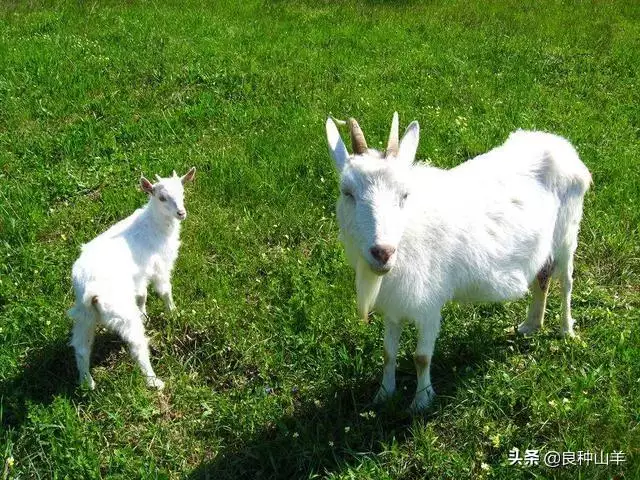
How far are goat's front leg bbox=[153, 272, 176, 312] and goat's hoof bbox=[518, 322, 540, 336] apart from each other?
275 cm

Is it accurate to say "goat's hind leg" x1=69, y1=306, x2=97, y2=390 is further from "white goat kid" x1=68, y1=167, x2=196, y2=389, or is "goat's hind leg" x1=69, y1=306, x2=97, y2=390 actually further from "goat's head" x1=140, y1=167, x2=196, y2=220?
"goat's head" x1=140, y1=167, x2=196, y2=220

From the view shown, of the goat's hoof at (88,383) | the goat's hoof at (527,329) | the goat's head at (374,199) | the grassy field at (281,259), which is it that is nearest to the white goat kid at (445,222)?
the goat's head at (374,199)

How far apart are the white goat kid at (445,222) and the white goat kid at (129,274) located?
5.17ft

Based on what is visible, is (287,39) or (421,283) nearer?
(421,283)

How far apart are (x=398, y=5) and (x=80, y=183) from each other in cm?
870

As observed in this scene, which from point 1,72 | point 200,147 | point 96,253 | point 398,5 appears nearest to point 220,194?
point 200,147

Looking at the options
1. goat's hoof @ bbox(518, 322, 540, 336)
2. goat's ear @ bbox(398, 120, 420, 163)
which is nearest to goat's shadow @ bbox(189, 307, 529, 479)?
goat's hoof @ bbox(518, 322, 540, 336)

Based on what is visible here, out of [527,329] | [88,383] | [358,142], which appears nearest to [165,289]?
[88,383]

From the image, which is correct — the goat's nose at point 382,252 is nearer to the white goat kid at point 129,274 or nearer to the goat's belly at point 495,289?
the goat's belly at point 495,289

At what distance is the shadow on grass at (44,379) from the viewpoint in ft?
Answer: 13.1

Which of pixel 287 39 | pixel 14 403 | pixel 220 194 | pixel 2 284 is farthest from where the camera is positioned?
pixel 287 39

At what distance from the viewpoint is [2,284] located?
4.93 m

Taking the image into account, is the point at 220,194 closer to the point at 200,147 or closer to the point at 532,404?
the point at 200,147

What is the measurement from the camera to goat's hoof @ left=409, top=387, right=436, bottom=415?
3.91m
